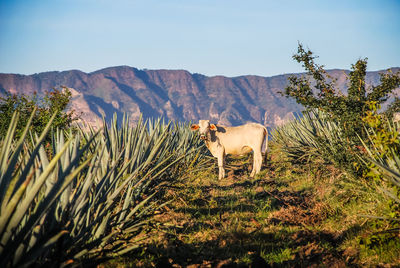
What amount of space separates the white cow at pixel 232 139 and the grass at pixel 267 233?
3427 mm

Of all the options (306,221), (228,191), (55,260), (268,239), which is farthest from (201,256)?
(228,191)

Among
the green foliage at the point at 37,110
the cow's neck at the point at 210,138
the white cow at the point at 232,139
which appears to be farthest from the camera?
the cow's neck at the point at 210,138

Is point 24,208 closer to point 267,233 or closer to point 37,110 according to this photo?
point 267,233

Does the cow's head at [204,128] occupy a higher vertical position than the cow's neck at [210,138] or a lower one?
higher

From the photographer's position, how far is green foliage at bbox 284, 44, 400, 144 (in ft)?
20.4

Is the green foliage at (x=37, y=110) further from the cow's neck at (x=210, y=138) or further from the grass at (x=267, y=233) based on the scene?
the grass at (x=267, y=233)

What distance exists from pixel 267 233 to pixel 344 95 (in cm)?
345

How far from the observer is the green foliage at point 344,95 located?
20.4ft

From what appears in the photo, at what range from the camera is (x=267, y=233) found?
15.4ft

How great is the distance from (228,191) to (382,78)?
161 inches

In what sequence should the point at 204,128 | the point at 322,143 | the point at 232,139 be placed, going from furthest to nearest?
the point at 232,139
the point at 204,128
the point at 322,143

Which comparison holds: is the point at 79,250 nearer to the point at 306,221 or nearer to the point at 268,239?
the point at 268,239

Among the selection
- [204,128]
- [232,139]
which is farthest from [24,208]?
[232,139]

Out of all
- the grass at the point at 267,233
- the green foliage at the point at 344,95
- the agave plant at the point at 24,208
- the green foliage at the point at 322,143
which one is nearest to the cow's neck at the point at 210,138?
the green foliage at the point at 322,143
